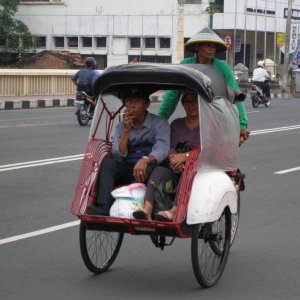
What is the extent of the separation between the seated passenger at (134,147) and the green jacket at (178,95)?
525mm

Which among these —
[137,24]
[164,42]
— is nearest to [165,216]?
[164,42]

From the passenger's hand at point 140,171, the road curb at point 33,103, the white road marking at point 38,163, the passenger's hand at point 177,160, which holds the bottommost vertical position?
the road curb at point 33,103

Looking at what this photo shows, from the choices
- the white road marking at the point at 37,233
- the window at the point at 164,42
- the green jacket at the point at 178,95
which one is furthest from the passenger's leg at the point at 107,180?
the window at the point at 164,42

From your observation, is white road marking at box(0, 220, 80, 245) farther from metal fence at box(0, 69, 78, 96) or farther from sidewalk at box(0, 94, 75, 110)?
metal fence at box(0, 69, 78, 96)

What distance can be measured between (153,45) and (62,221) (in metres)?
52.0

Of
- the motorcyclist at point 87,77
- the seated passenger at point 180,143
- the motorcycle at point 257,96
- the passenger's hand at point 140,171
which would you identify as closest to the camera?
the seated passenger at point 180,143

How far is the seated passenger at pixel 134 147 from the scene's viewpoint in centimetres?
631

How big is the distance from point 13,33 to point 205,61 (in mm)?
51839

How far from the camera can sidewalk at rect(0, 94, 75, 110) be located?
2908 cm

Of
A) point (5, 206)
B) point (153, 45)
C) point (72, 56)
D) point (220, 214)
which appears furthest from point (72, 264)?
point (153, 45)

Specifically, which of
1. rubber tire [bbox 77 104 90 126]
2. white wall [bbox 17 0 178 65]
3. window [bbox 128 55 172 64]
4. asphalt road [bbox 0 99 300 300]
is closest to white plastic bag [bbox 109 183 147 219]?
asphalt road [bbox 0 99 300 300]

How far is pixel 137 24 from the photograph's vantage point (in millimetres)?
60250

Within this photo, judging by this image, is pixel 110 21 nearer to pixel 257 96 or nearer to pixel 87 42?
pixel 87 42

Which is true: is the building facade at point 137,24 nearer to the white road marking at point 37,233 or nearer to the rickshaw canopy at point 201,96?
the white road marking at point 37,233
